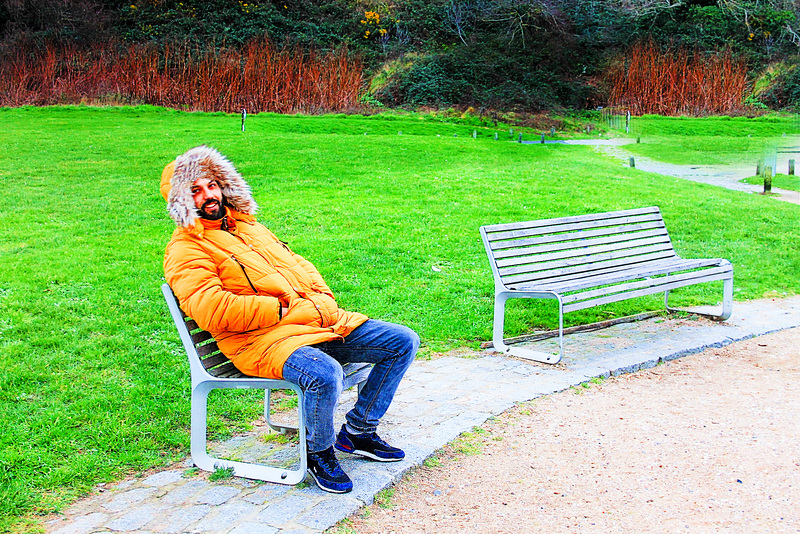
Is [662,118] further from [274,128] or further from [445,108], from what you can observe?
[274,128]

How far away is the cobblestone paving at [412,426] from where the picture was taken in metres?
3.21

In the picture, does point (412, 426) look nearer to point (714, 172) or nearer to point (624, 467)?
point (624, 467)

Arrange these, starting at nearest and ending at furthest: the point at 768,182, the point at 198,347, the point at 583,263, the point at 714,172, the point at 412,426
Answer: the point at 198,347, the point at 412,426, the point at 583,263, the point at 768,182, the point at 714,172

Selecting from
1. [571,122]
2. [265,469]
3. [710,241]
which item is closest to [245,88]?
[571,122]

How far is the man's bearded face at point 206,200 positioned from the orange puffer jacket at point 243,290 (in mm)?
38

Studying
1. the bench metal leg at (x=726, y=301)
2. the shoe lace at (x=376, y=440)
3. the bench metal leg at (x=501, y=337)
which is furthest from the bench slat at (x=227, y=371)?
the bench metal leg at (x=726, y=301)

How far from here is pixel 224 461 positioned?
3.73 meters

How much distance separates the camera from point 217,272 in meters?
3.67

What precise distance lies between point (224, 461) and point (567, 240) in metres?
3.81

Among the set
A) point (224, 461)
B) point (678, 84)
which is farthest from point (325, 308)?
point (678, 84)

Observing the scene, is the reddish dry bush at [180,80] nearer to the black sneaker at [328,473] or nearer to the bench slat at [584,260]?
the bench slat at [584,260]

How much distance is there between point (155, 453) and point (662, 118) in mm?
29904

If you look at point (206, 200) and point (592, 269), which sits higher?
point (206, 200)

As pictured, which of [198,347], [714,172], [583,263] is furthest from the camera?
[714,172]
